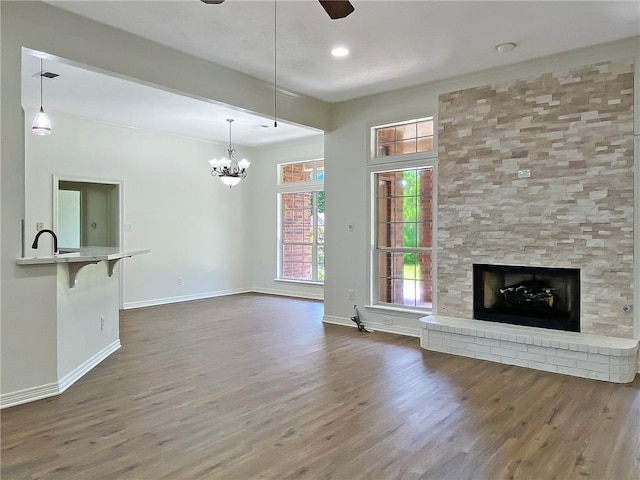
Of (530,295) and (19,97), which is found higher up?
(19,97)

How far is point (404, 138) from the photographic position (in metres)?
5.67

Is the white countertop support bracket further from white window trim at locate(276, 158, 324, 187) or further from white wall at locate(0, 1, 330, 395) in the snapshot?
white window trim at locate(276, 158, 324, 187)

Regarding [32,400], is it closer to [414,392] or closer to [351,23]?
[414,392]

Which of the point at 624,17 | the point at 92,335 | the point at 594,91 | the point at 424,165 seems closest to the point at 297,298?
the point at 424,165

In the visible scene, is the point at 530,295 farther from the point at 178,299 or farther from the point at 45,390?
the point at 178,299

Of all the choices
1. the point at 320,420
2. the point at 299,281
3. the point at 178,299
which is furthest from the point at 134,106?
the point at 320,420

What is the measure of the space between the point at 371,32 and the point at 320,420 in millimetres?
3181

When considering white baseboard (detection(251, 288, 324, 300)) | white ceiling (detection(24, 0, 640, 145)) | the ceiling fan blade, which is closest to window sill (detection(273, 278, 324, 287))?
white baseboard (detection(251, 288, 324, 300))

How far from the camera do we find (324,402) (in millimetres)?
3326

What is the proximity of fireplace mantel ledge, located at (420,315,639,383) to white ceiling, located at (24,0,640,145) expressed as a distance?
2733 mm

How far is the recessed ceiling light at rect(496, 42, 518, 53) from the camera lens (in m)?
4.14

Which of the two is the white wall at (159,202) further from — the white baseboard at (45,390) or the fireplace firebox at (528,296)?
the fireplace firebox at (528,296)

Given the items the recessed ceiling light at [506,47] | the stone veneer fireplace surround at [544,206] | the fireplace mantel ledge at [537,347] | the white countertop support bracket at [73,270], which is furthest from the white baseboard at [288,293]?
the recessed ceiling light at [506,47]

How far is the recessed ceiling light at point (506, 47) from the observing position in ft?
13.6
